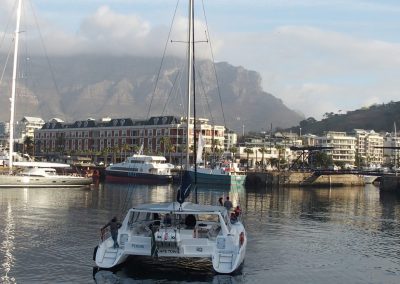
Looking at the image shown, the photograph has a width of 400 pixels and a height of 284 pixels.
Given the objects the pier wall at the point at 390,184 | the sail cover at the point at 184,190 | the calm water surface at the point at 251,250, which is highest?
the sail cover at the point at 184,190

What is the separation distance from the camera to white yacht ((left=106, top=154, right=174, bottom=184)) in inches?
5236

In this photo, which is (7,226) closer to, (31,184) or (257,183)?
(31,184)

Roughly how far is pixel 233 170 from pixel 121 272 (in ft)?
337

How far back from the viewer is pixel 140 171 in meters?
136

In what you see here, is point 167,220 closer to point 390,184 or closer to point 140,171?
point 390,184

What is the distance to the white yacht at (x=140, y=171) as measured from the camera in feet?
436

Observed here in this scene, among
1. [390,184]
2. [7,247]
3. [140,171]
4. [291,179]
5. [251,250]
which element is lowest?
[251,250]

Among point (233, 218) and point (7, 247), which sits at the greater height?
point (233, 218)

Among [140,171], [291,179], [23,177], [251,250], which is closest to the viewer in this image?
[251,250]

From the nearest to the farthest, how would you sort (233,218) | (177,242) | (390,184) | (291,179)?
(177,242), (233,218), (390,184), (291,179)

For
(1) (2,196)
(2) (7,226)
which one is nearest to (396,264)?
(2) (7,226)

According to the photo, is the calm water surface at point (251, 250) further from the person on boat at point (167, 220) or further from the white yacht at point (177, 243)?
the person on boat at point (167, 220)

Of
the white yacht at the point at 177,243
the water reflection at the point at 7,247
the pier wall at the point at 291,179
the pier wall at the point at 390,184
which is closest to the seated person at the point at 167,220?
the white yacht at the point at 177,243

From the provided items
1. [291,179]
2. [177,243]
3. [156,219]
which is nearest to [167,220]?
[156,219]
